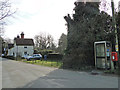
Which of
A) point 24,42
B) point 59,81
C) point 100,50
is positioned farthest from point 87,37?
point 24,42

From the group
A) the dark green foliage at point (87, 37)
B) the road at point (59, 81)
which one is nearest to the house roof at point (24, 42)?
the dark green foliage at point (87, 37)

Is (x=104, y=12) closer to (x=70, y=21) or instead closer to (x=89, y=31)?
(x=89, y=31)

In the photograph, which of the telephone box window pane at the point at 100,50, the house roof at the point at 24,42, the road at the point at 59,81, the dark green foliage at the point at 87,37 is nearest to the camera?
the road at the point at 59,81

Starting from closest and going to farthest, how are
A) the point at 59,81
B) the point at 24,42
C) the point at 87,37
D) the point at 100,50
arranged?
1. the point at 59,81
2. the point at 100,50
3. the point at 87,37
4. the point at 24,42

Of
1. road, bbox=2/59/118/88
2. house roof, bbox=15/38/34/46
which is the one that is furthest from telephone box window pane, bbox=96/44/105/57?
house roof, bbox=15/38/34/46

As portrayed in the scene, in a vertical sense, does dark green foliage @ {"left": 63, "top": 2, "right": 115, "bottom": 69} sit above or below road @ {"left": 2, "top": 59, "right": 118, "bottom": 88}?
above

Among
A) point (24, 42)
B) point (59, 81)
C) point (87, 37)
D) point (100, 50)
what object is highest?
point (24, 42)

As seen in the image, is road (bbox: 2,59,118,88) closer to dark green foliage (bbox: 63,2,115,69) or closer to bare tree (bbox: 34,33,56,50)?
dark green foliage (bbox: 63,2,115,69)

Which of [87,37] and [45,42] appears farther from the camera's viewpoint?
[45,42]

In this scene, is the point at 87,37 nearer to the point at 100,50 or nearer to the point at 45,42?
the point at 100,50

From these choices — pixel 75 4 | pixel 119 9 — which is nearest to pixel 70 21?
pixel 75 4

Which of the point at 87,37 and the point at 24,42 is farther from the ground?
the point at 24,42

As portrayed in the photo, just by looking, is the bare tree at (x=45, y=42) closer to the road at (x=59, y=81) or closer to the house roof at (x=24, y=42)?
the house roof at (x=24, y=42)

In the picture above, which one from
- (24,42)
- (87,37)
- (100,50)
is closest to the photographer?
(100,50)
